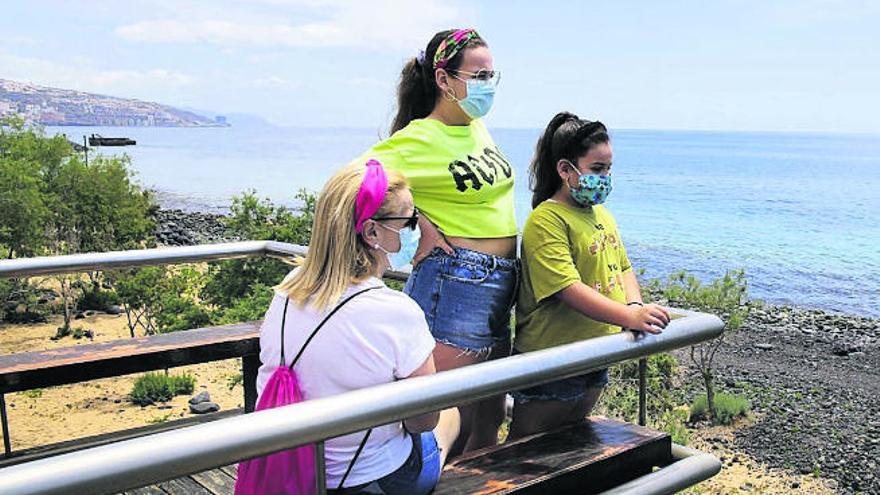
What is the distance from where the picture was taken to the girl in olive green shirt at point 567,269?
295 cm

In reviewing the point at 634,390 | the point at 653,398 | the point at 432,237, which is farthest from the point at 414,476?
the point at 653,398

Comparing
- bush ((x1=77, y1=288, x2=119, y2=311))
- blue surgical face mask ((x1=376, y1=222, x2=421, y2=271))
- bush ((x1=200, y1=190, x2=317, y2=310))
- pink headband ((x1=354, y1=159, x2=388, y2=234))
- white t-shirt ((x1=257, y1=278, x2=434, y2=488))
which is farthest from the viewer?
bush ((x1=77, y1=288, x2=119, y2=311))

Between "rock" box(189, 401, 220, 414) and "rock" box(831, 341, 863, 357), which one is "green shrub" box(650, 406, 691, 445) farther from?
"rock" box(831, 341, 863, 357)

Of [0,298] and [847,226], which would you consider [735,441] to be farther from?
[847,226]

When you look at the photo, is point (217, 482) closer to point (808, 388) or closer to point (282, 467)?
point (282, 467)

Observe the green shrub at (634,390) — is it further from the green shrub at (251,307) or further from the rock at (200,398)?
the rock at (200,398)

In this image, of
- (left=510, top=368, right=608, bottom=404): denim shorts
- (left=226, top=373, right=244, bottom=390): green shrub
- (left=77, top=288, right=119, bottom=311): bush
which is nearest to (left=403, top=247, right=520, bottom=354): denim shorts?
(left=510, top=368, right=608, bottom=404): denim shorts

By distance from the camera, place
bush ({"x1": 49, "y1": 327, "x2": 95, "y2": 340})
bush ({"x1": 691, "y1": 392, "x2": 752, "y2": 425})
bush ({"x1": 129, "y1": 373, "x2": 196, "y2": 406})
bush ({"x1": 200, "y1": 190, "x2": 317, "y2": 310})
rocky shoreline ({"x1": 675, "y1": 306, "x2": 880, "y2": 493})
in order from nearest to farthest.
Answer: bush ({"x1": 129, "y1": 373, "x2": 196, "y2": 406}), bush ({"x1": 200, "y1": 190, "x2": 317, "y2": 310}), rocky shoreline ({"x1": 675, "y1": 306, "x2": 880, "y2": 493}), bush ({"x1": 691, "y1": 392, "x2": 752, "y2": 425}), bush ({"x1": 49, "y1": 327, "x2": 95, "y2": 340})

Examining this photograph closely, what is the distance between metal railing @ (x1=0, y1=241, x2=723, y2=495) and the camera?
1.38m

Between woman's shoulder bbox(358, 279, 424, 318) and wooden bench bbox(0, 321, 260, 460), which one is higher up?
woman's shoulder bbox(358, 279, 424, 318)

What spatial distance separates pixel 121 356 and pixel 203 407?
8.19 metres

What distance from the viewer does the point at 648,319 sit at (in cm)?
249

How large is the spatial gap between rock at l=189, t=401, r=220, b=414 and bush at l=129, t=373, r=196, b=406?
78cm

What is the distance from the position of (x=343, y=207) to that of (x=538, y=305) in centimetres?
103
